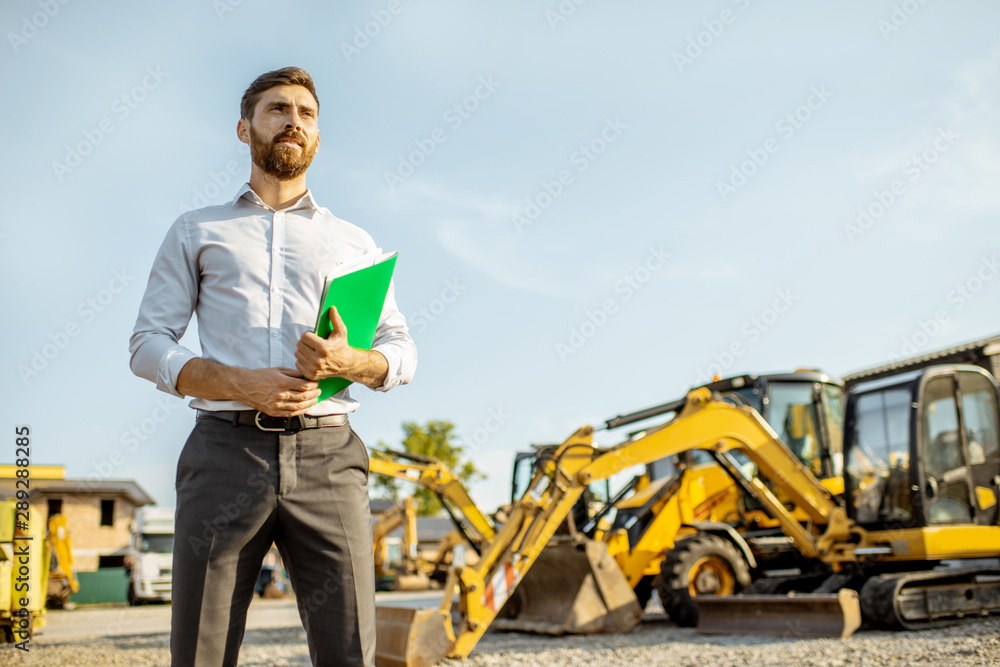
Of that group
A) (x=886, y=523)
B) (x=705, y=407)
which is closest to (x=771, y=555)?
(x=886, y=523)

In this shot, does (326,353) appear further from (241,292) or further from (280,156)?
(280,156)

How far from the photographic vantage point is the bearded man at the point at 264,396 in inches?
67.8

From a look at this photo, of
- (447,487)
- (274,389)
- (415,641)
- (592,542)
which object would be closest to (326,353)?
(274,389)

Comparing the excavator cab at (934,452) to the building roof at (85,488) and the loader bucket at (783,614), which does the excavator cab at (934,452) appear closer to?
the loader bucket at (783,614)

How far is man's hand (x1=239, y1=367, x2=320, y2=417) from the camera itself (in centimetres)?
170

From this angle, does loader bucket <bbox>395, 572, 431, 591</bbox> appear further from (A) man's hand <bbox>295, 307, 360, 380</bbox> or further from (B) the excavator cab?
(A) man's hand <bbox>295, 307, 360, 380</bbox>

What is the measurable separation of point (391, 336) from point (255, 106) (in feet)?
2.10

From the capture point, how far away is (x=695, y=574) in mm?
9734

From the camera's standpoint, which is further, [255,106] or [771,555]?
[771,555]

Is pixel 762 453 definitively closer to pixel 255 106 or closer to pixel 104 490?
pixel 255 106

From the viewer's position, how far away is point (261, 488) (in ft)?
5.71

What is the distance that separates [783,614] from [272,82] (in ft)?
25.8

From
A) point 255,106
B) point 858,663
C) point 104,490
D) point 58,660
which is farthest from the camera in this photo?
point 104,490

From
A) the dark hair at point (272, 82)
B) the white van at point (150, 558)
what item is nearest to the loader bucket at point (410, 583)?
the white van at point (150, 558)
